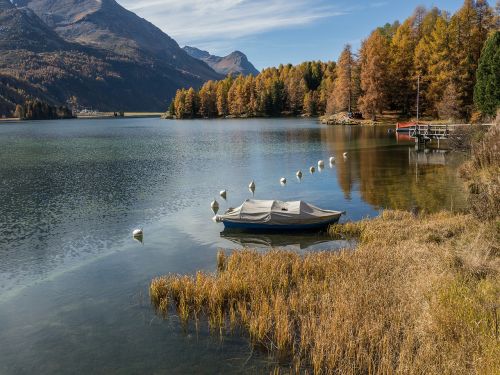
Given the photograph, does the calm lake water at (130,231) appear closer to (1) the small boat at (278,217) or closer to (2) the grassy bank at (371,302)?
(1) the small boat at (278,217)

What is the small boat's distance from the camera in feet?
84.6

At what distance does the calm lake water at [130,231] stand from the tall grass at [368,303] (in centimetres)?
103

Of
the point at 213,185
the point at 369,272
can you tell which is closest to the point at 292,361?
the point at 369,272

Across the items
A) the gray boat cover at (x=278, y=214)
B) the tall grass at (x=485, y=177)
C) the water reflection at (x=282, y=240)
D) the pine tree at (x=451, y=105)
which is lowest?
the water reflection at (x=282, y=240)

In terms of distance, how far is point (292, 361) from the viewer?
1271cm

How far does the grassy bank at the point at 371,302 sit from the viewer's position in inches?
467

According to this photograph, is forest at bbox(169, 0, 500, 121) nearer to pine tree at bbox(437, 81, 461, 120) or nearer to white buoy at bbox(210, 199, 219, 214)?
pine tree at bbox(437, 81, 461, 120)

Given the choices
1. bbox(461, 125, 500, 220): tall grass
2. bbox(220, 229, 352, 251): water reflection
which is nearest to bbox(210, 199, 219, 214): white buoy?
bbox(220, 229, 352, 251): water reflection

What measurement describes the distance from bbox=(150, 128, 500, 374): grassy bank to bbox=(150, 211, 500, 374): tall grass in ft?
0.12

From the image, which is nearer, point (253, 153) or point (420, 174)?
point (420, 174)

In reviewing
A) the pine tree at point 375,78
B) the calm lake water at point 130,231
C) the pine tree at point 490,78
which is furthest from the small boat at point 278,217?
the pine tree at point 375,78

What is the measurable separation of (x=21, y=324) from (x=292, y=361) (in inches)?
Answer: 391

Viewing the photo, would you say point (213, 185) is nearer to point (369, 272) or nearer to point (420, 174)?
point (420, 174)

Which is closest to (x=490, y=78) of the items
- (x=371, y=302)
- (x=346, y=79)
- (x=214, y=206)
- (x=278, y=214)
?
(x=214, y=206)
